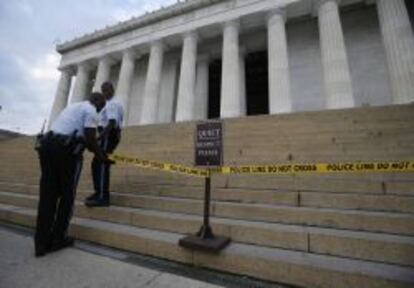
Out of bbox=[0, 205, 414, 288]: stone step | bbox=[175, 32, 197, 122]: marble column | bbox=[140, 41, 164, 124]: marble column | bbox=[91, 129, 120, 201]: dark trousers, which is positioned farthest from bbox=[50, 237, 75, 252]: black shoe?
bbox=[140, 41, 164, 124]: marble column

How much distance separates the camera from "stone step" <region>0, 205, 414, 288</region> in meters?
2.34

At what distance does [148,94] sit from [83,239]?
50.3ft

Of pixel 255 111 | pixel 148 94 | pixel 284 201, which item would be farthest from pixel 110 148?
pixel 255 111

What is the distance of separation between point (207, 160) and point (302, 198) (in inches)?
67.7

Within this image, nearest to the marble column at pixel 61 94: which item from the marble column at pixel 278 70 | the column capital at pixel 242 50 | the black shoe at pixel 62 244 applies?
the column capital at pixel 242 50

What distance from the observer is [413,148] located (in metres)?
5.39

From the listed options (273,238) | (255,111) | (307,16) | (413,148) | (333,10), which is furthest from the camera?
(255,111)

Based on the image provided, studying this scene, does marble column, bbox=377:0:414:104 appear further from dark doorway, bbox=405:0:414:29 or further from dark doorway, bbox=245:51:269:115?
dark doorway, bbox=245:51:269:115

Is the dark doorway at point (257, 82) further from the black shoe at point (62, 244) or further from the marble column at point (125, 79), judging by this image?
the black shoe at point (62, 244)

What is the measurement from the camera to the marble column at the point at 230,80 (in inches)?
587

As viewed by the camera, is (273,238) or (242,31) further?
(242,31)

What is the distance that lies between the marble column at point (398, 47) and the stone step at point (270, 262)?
468 inches

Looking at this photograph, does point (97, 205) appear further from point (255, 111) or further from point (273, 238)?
point (255, 111)

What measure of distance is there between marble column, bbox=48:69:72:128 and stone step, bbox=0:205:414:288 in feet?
73.8
